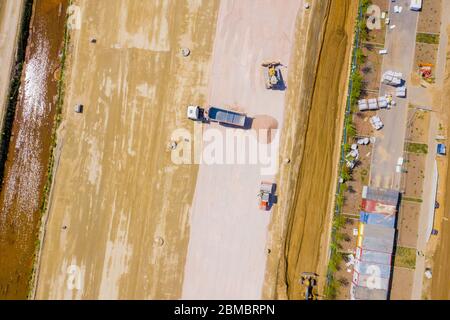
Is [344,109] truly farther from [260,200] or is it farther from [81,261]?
[81,261]

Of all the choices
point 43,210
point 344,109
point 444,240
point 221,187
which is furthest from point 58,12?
point 444,240

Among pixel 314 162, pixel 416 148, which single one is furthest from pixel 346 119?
pixel 416 148

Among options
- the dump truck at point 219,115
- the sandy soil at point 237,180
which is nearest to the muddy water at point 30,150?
the dump truck at point 219,115

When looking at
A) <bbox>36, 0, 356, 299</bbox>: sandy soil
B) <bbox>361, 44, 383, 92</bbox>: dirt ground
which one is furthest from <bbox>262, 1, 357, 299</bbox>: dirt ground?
<bbox>361, 44, 383, 92</bbox>: dirt ground

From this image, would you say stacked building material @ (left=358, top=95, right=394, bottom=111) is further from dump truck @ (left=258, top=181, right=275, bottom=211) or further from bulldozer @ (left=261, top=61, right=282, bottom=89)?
Answer: dump truck @ (left=258, top=181, right=275, bottom=211)

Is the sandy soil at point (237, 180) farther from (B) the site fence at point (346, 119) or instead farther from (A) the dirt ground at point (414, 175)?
(A) the dirt ground at point (414, 175)
